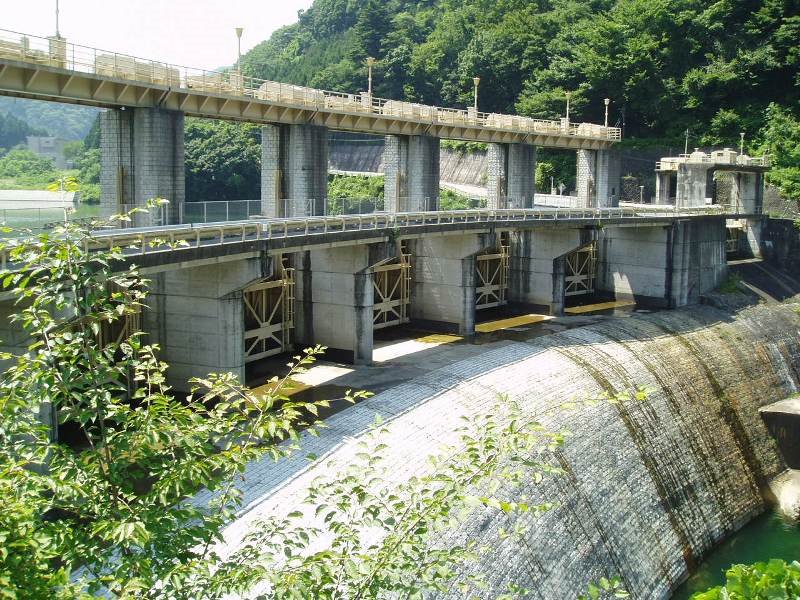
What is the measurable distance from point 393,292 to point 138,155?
14811 mm

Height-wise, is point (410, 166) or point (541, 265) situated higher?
point (410, 166)

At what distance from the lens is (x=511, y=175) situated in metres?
63.2

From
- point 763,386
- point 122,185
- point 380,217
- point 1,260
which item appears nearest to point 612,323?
point 763,386

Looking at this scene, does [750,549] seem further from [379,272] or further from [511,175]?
[511,175]

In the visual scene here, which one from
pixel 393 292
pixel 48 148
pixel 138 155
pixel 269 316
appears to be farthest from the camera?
pixel 48 148

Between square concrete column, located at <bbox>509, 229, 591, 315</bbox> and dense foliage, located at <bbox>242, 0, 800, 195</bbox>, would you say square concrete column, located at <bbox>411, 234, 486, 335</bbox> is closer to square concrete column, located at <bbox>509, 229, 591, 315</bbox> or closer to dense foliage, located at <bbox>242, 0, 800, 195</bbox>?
square concrete column, located at <bbox>509, 229, 591, 315</bbox>

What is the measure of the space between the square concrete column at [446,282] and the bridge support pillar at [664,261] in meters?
16.4

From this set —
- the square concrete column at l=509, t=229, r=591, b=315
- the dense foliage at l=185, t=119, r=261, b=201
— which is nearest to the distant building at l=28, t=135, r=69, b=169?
the dense foliage at l=185, t=119, r=261, b=201

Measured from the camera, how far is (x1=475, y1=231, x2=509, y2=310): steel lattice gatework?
173 feet

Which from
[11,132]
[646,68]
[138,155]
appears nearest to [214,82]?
[138,155]

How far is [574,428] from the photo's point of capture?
30.7 m

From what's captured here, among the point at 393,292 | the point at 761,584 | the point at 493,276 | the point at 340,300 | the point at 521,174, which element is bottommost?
the point at 393,292

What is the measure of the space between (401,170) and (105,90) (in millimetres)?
22546

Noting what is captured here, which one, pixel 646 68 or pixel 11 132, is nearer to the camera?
pixel 646 68
